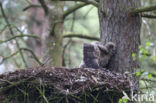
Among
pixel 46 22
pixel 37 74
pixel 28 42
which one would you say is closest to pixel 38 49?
pixel 28 42

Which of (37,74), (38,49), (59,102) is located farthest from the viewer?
(38,49)

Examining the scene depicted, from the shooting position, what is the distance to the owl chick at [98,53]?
4.47 m

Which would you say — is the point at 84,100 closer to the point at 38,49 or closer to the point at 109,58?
the point at 109,58

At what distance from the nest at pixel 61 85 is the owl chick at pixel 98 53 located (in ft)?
1.86

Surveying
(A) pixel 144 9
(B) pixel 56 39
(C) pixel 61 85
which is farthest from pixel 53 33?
(C) pixel 61 85

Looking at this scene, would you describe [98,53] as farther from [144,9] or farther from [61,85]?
[61,85]

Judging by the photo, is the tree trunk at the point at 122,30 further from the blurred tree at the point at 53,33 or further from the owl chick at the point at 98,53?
the blurred tree at the point at 53,33

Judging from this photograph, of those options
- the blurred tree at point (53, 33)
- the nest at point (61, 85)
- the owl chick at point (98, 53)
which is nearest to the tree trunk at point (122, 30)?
the owl chick at point (98, 53)

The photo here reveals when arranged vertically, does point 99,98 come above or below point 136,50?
below

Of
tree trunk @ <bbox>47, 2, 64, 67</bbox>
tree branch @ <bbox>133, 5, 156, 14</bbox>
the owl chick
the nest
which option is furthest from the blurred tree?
the nest

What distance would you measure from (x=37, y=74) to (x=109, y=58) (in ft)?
4.18

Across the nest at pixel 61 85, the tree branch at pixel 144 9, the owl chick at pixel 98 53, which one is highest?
the tree branch at pixel 144 9

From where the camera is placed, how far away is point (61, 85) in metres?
3.67

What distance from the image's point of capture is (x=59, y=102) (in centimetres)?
392
